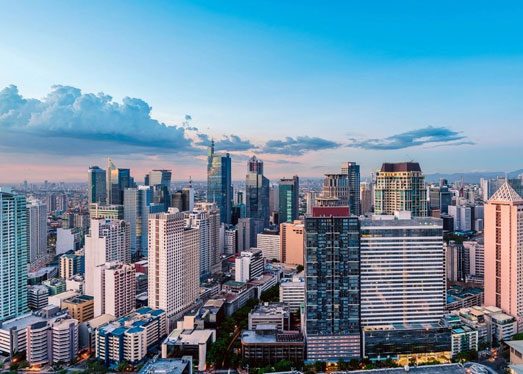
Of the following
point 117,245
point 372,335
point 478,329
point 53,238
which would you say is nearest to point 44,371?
point 117,245

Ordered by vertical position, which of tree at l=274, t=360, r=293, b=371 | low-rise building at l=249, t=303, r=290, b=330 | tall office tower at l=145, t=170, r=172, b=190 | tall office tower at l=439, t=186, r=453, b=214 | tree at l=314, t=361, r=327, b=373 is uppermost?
tall office tower at l=145, t=170, r=172, b=190

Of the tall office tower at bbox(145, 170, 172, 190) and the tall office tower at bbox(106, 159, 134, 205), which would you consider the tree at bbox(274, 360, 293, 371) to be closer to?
the tall office tower at bbox(106, 159, 134, 205)

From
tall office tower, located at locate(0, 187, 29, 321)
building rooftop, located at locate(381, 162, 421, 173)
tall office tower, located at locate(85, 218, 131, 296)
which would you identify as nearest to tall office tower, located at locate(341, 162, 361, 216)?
building rooftop, located at locate(381, 162, 421, 173)

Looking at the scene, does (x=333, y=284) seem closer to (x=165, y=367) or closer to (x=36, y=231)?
(x=165, y=367)

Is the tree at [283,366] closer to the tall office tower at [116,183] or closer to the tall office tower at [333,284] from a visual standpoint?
the tall office tower at [333,284]

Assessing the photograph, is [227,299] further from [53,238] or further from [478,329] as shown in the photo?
[53,238]

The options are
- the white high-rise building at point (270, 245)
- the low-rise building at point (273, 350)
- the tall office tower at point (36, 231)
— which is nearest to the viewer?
the low-rise building at point (273, 350)

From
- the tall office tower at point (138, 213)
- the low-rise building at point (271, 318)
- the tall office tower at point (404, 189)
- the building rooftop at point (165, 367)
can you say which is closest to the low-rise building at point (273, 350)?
the low-rise building at point (271, 318)

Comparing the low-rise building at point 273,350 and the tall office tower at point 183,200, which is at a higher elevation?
the tall office tower at point 183,200
